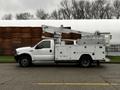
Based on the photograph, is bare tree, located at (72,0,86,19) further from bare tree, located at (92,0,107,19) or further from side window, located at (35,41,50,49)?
side window, located at (35,41,50,49)

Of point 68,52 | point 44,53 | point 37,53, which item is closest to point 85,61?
point 68,52

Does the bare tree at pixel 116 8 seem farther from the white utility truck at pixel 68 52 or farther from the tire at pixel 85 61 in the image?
the tire at pixel 85 61

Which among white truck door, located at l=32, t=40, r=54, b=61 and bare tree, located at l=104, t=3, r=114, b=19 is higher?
bare tree, located at l=104, t=3, r=114, b=19

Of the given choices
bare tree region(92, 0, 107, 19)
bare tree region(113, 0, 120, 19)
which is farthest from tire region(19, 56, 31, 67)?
bare tree region(113, 0, 120, 19)

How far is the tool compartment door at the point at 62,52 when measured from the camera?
1844 centimetres

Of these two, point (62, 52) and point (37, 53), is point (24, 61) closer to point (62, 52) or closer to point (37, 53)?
point (37, 53)

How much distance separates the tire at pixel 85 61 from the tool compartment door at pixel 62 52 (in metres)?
0.90

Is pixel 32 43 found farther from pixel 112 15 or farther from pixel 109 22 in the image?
pixel 112 15

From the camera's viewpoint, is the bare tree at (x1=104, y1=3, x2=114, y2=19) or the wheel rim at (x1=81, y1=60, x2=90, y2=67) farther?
the bare tree at (x1=104, y1=3, x2=114, y2=19)

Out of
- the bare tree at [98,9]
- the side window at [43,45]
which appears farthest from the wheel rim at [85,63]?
the bare tree at [98,9]

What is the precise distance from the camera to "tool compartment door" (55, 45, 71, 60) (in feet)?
60.5

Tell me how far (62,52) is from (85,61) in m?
1.67

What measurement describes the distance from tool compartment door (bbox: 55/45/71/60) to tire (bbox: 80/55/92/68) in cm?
90

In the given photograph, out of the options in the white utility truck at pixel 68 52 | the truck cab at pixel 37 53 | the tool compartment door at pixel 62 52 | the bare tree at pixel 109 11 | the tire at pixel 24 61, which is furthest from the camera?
the bare tree at pixel 109 11
